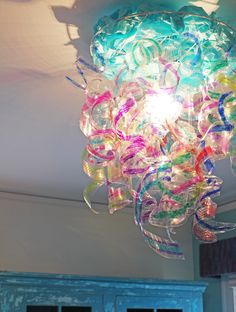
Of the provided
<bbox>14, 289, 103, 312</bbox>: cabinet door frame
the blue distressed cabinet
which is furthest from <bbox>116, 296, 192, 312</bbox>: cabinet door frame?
<bbox>14, 289, 103, 312</bbox>: cabinet door frame

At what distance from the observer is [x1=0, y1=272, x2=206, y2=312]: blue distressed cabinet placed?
106 inches

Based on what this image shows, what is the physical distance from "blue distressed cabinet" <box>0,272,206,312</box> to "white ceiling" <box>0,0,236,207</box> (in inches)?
24.2

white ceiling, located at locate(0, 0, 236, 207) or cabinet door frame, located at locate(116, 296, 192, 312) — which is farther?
cabinet door frame, located at locate(116, 296, 192, 312)

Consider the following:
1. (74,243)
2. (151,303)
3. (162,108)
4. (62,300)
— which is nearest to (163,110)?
(162,108)

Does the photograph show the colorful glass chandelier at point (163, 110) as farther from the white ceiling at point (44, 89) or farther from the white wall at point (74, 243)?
the white wall at point (74, 243)

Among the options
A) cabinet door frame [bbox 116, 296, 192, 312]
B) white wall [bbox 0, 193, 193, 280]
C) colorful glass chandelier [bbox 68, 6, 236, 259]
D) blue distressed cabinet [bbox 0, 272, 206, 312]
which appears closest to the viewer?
colorful glass chandelier [bbox 68, 6, 236, 259]

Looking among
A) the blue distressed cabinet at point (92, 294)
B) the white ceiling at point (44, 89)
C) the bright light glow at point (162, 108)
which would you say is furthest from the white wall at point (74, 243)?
the bright light glow at point (162, 108)

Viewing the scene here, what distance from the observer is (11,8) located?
1.42 m

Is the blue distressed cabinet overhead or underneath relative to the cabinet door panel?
overhead

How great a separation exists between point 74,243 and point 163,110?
2.16 metres

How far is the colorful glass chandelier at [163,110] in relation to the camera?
4.49 ft

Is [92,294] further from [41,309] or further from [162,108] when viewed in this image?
[162,108]

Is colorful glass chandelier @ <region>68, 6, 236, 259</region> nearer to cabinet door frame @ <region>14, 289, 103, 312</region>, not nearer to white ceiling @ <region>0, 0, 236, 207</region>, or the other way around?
white ceiling @ <region>0, 0, 236, 207</region>

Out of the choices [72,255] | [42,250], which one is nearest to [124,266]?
[72,255]
